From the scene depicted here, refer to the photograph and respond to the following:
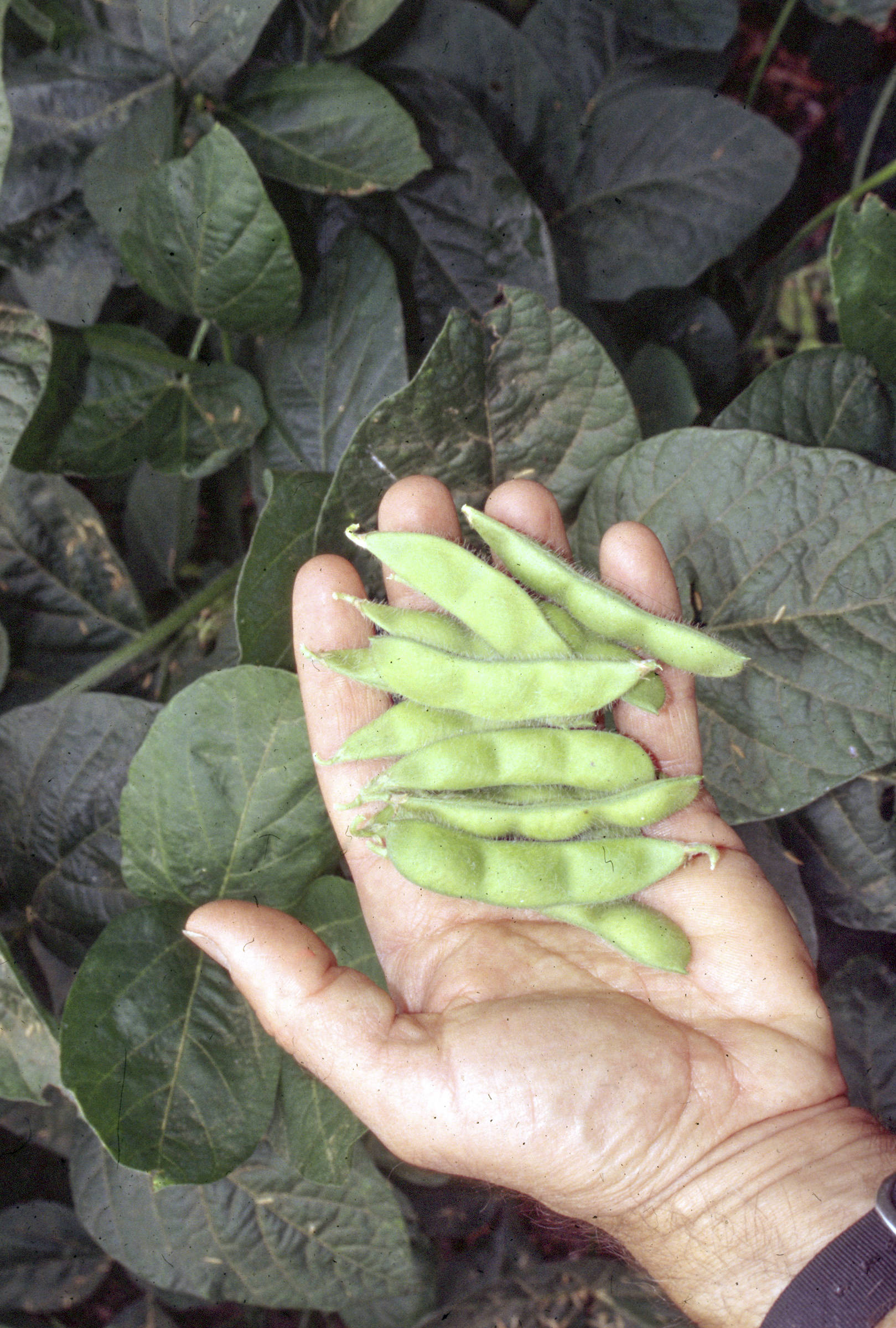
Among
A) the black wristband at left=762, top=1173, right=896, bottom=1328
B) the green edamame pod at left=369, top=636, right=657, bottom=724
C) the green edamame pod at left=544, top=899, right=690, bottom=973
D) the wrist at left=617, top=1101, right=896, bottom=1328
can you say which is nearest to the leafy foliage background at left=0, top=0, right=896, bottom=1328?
the green edamame pod at left=369, top=636, right=657, bottom=724

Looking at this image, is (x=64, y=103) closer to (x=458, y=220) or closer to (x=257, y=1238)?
(x=458, y=220)

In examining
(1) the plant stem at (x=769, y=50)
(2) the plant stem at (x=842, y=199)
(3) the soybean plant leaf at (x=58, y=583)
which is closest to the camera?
(2) the plant stem at (x=842, y=199)

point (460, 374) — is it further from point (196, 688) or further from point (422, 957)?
point (422, 957)

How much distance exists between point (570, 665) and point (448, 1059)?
0.98 metres

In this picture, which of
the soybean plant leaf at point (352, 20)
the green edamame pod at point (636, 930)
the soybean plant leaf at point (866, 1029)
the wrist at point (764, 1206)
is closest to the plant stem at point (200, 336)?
the soybean plant leaf at point (352, 20)

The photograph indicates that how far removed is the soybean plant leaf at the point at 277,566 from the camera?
258cm

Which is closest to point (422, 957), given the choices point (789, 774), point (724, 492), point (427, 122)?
point (789, 774)

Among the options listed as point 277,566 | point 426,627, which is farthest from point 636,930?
point 277,566

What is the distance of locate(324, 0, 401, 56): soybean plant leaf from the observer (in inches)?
117

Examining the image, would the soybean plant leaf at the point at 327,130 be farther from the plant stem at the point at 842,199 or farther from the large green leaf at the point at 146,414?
the plant stem at the point at 842,199

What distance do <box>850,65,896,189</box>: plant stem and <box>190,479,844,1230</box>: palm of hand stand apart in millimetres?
2418

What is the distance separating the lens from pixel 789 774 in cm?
265

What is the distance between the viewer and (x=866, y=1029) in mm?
3287

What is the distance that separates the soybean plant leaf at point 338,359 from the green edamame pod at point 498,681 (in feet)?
3.24
